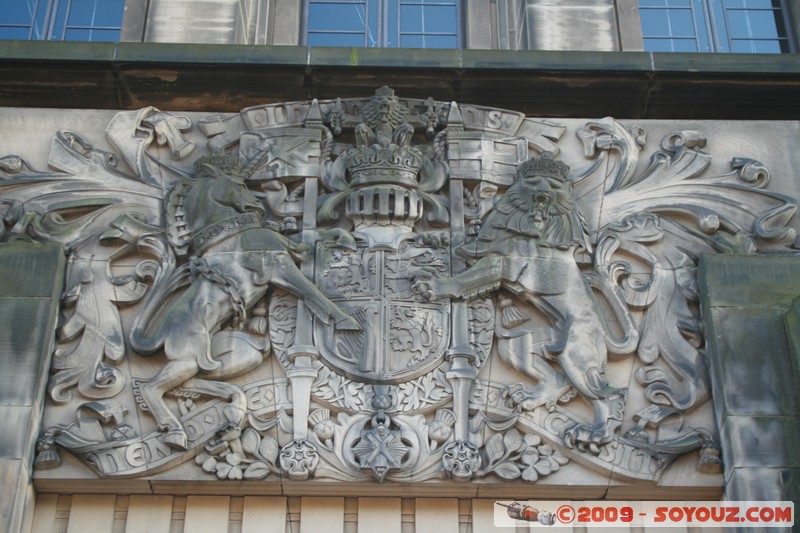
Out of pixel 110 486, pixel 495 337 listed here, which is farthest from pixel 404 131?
pixel 110 486

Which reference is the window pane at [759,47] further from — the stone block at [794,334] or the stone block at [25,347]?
the stone block at [25,347]

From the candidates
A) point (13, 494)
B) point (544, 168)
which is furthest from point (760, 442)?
point (13, 494)

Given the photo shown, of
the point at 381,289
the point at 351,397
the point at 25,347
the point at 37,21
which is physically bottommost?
the point at 351,397

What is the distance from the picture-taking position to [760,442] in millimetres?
9836

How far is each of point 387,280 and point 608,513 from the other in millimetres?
2423

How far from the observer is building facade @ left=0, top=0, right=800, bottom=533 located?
995 centimetres

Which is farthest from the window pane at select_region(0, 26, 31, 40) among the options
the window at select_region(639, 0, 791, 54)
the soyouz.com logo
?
the soyouz.com logo

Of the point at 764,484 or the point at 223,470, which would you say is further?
the point at 223,470

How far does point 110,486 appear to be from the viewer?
9930 mm

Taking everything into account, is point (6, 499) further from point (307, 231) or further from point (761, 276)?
point (761, 276)

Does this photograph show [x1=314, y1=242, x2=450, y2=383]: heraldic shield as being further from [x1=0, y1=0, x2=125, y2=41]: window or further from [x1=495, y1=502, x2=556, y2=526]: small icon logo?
[x1=0, y1=0, x2=125, y2=41]: window

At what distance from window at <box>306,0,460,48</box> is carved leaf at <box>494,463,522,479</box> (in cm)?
507

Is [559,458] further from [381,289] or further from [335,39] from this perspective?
[335,39]

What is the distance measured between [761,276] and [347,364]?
10.7 ft
